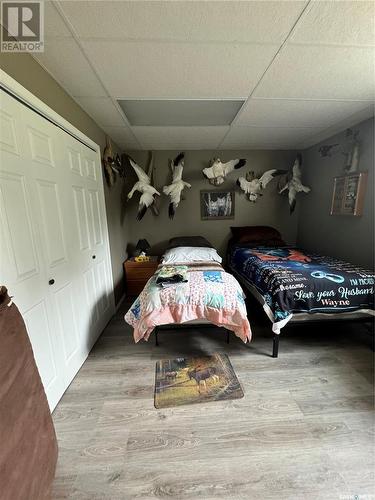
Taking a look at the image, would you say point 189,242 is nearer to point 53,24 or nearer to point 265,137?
point 265,137

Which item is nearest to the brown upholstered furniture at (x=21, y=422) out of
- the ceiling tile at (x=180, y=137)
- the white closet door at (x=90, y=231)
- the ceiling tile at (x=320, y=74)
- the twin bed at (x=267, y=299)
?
the twin bed at (x=267, y=299)

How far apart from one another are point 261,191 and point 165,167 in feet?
5.52

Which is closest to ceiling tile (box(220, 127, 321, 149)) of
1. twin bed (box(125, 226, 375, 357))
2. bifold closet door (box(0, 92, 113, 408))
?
twin bed (box(125, 226, 375, 357))

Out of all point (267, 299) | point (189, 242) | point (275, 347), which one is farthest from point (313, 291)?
Result: point (189, 242)

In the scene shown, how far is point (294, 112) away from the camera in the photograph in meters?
2.16

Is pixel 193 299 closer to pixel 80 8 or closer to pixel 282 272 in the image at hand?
pixel 282 272

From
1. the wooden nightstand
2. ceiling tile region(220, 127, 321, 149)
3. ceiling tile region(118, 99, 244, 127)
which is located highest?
ceiling tile region(118, 99, 244, 127)

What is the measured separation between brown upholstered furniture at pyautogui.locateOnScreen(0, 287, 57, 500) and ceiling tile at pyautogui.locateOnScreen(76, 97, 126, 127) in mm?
1726

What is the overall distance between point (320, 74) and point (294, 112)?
645 mm

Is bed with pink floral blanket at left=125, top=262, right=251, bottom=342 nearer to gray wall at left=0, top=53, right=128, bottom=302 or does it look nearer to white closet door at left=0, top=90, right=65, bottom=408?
white closet door at left=0, top=90, right=65, bottom=408

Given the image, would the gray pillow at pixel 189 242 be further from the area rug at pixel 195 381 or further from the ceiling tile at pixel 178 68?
the ceiling tile at pixel 178 68

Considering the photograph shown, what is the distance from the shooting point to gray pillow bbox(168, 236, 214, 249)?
331cm

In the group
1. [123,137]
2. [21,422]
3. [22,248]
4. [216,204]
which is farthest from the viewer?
[216,204]

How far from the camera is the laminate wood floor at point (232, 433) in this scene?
3.49ft
